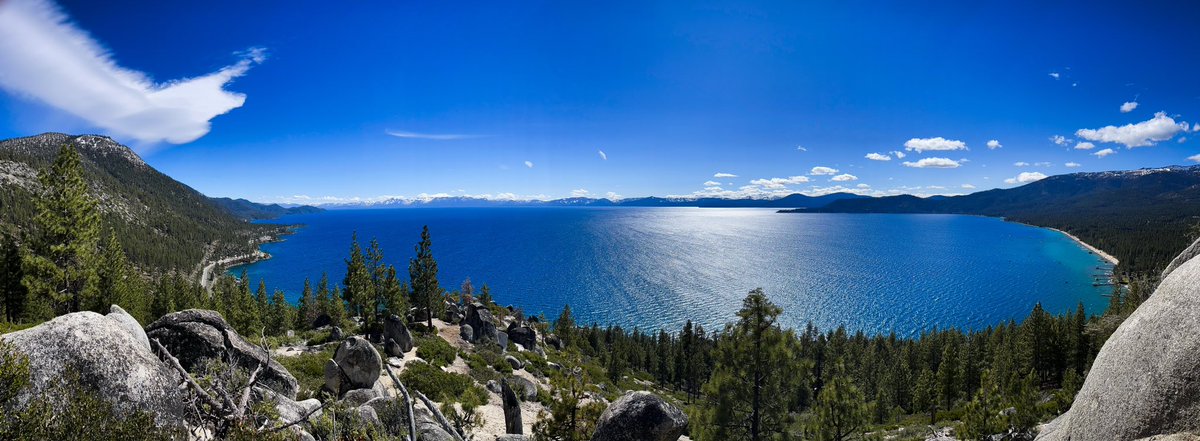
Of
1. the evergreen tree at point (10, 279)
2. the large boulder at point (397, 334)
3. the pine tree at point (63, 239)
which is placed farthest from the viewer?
the large boulder at point (397, 334)

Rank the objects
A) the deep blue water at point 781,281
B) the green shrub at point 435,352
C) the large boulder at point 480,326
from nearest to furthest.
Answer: the green shrub at point 435,352 < the large boulder at point 480,326 < the deep blue water at point 781,281

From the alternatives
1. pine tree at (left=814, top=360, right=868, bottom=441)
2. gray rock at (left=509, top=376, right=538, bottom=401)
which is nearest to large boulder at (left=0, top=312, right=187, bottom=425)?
gray rock at (left=509, top=376, right=538, bottom=401)

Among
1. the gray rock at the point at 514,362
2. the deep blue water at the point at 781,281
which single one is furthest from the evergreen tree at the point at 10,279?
the deep blue water at the point at 781,281

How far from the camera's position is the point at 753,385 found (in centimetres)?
1806

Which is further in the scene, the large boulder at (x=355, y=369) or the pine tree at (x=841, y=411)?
the pine tree at (x=841, y=411)

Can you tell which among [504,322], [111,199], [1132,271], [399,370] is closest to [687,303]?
[504,322]

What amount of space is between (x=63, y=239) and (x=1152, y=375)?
50.9 metres

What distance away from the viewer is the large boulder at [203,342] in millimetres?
14417

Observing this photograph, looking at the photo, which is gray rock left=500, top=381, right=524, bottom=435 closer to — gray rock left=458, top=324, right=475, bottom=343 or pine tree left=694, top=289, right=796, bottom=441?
pine tree left=694, top=289, right=796, bottom=441

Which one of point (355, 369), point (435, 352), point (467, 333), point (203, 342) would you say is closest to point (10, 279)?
point (435, 352)

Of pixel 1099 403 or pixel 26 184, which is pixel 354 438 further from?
pixel 26 184

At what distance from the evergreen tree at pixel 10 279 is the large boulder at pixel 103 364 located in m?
41.8

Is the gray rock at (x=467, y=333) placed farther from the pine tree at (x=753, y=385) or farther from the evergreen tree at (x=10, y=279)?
the pine tree at (x=753, y=385)

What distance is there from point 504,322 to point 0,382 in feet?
223
